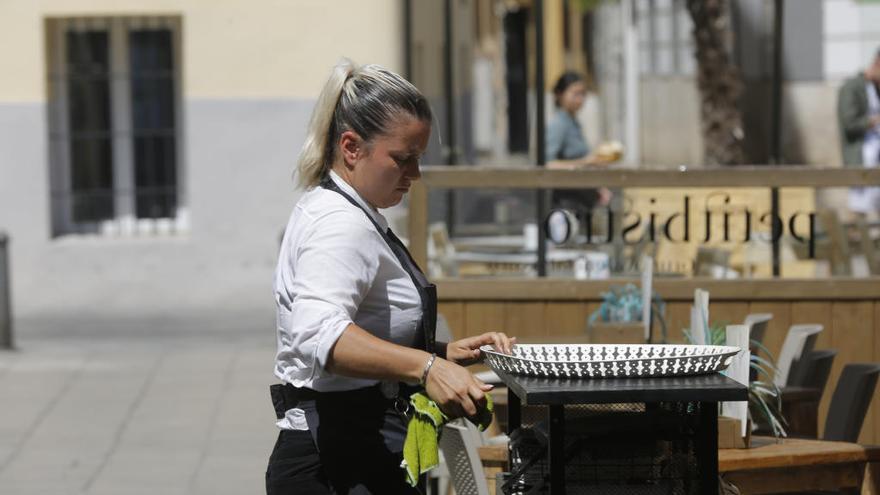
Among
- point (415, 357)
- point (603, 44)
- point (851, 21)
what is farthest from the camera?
point (603, 44)

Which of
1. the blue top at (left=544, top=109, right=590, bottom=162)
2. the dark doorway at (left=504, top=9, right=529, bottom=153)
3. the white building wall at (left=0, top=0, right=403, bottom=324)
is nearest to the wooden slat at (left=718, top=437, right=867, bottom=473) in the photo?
the blue top at (left=544, top=109, right=590, bottom=162)

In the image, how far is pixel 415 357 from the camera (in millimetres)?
3385

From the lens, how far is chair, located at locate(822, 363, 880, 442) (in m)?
6.14

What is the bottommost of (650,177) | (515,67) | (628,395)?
(628,395)

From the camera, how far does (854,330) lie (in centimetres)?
815

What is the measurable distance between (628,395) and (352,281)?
59 centimetres

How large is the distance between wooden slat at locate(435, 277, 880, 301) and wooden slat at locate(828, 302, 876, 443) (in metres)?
0.05

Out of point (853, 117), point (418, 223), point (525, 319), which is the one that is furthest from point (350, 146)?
point (853, 117)

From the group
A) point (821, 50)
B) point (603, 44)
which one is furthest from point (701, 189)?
point (603, 44)

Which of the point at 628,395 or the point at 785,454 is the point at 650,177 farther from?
the point at 628,395

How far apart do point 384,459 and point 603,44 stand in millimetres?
31805

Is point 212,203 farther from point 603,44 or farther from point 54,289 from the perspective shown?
point 603,44

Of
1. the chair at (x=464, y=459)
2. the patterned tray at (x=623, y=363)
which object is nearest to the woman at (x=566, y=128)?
the chair at (x=464, y=459)

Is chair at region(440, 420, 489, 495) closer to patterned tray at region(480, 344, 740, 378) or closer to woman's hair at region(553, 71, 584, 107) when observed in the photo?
patterned tray at region(480, 344, 740, 378)
